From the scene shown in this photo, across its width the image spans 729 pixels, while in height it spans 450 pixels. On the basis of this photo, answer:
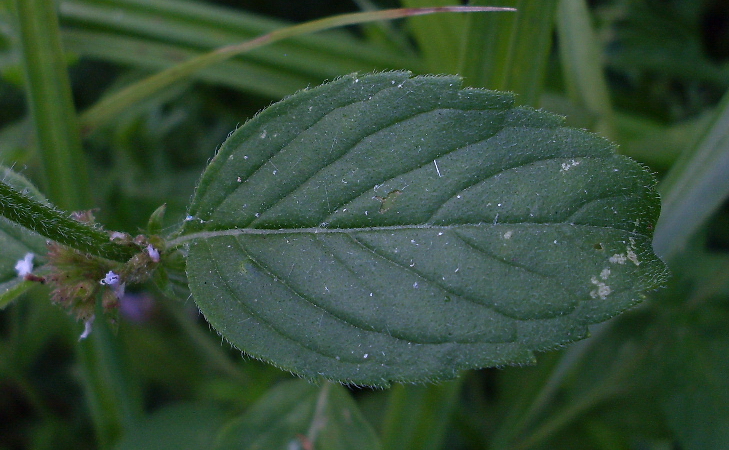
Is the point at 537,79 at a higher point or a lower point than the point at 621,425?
higher

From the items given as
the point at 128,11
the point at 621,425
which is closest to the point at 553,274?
the point at 621,425

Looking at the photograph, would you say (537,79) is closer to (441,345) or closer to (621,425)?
(441,345)

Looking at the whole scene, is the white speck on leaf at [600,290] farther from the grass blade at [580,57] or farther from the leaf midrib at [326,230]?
the grass blade at [580,57]

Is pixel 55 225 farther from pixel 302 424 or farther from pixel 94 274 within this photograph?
pixel 302 424

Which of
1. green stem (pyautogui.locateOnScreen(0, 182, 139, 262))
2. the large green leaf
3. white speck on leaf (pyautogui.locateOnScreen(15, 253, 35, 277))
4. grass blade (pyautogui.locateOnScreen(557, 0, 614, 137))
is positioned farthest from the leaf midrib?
grass blade (pyautogui.locateOnScreen(557, 0, 614, 137))

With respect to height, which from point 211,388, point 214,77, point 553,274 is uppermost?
point 553,274

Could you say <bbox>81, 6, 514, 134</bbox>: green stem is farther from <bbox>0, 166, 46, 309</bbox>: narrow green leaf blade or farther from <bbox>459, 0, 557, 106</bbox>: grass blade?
<bbox>0, 166, 46, 309</bbox>: narrow green leaf blade

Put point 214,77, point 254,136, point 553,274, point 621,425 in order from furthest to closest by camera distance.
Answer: point 214,77, point 621,425, point 254,136, point 553,274

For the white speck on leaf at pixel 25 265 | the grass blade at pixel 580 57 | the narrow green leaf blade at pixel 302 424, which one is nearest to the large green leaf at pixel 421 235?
the white speck on leaf at pixel 25 265
